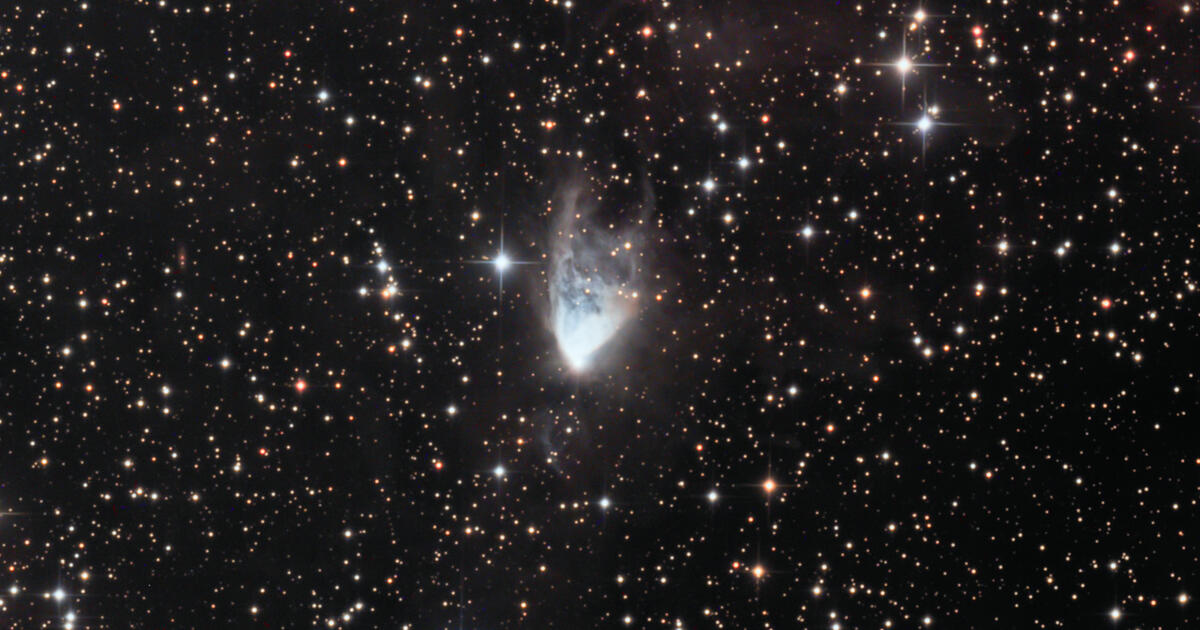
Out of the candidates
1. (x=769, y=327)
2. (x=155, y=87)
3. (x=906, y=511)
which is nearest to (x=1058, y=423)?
(x=906, y=511)

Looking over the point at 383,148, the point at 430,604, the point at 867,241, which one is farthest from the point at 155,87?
the point at 867,241

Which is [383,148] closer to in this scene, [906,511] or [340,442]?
[340,442]

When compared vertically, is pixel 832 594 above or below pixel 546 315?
below

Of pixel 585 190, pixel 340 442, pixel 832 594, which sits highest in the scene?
pixel 585 190

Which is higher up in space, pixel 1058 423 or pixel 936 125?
pixel 936 125

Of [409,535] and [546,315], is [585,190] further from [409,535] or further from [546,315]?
[409,535]

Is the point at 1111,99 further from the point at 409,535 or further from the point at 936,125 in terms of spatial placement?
the point at 409,535
